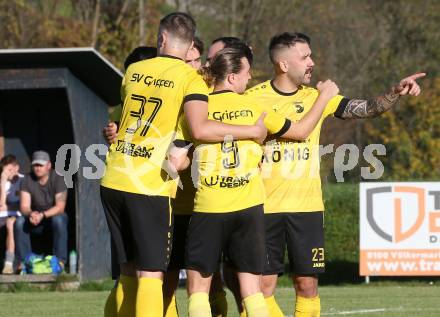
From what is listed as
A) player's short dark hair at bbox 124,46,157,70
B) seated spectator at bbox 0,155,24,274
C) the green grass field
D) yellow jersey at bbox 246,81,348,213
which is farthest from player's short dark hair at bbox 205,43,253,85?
seated spectator at bbox 0,155,24,274

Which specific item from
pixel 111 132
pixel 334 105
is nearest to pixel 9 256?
pixel 111 132

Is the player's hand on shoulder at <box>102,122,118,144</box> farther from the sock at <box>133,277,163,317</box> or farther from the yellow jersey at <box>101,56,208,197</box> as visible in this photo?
the sock at <box>133,277,163,317</box>

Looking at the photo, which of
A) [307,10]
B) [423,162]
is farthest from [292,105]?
[307,10]

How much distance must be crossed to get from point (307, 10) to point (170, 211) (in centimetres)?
2487

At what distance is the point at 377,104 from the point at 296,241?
1147 millimetres

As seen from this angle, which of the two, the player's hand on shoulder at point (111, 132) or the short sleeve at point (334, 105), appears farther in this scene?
the short sleeve at point (334, 105)

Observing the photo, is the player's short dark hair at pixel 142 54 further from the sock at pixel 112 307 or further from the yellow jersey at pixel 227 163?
the sock at pixel 112 307

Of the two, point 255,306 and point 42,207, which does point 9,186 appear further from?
point 255,306

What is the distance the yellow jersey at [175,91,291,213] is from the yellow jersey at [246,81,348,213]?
0.84 m

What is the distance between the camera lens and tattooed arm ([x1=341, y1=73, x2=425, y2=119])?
24.9ft

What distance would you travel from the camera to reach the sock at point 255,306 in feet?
22.8

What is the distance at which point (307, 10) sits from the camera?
31.3 meters

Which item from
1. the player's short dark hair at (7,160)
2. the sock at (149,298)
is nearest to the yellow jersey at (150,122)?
the sock at (149,298)

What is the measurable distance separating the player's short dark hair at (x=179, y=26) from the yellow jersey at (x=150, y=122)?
161 mm
